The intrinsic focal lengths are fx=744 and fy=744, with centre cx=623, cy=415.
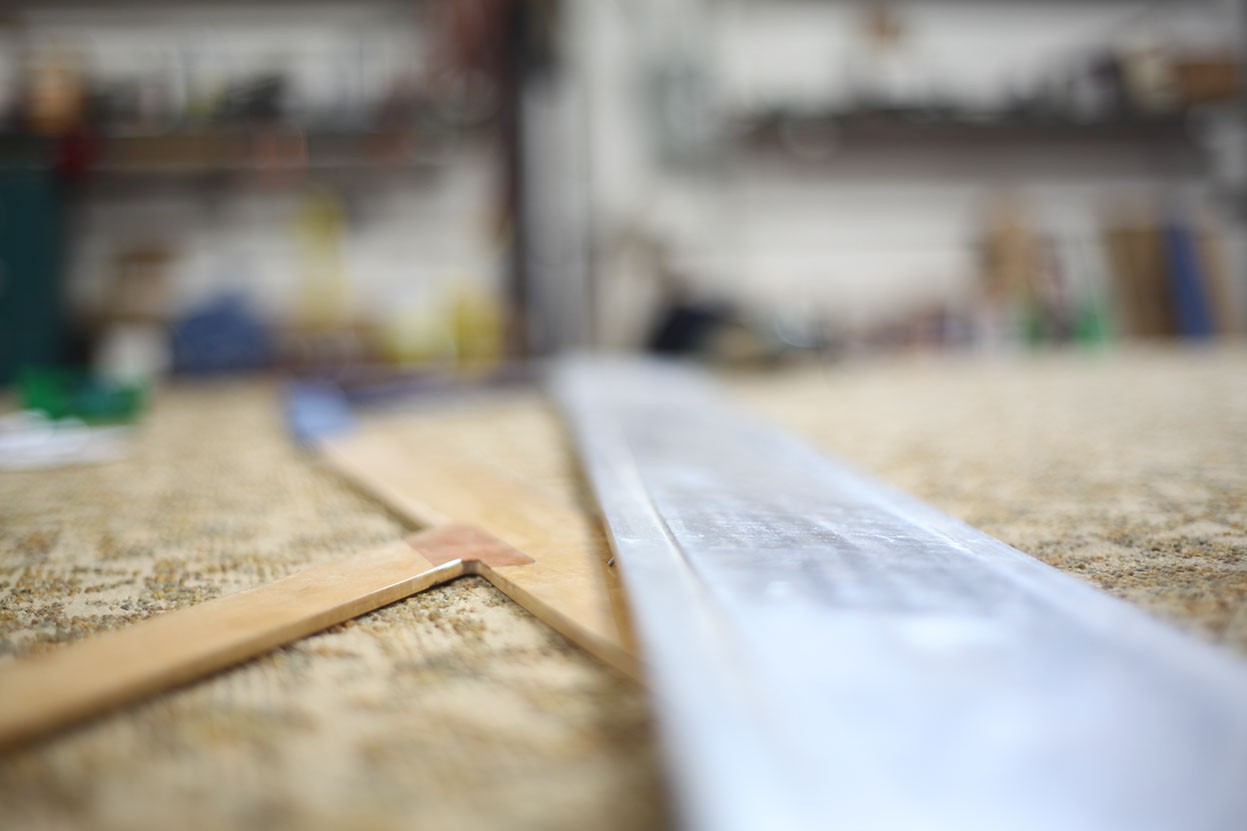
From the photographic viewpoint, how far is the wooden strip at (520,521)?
309 mm

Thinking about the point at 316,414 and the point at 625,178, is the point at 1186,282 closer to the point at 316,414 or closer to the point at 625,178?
the point at 625,178

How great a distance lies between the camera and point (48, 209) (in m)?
2.81

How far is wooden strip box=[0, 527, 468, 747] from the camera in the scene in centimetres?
24

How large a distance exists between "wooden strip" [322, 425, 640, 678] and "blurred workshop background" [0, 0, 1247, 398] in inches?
65.3

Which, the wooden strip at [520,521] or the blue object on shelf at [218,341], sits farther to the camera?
the blue object on shelf at [218,341]

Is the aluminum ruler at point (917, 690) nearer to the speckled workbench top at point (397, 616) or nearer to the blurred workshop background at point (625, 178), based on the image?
the speckled workbench top at point (397, 616)

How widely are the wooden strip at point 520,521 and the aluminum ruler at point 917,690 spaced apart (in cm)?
3

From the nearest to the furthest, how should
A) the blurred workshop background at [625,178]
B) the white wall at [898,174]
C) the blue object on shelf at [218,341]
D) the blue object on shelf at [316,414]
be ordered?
the blue object on shelf at [316,414] < the blue object on shelf at [218,341] < the blurred workshop background at [625,178] < the white wall at [898,174]

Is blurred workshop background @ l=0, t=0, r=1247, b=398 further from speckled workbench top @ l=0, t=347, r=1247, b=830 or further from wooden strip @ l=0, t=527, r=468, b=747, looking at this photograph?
wooden strip @ l=0, t=527, r=468, b=747

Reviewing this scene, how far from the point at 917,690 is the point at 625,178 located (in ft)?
9.82

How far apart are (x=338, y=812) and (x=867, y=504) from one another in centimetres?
33

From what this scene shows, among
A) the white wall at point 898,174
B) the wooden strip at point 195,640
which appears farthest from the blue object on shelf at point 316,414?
the white wall at point 898,174

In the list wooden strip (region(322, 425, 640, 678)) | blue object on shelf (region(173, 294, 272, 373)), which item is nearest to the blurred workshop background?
blue object on shelf (region(173, 294, 272, 373))

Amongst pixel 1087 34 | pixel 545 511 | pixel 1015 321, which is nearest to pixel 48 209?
pixel 545 511
